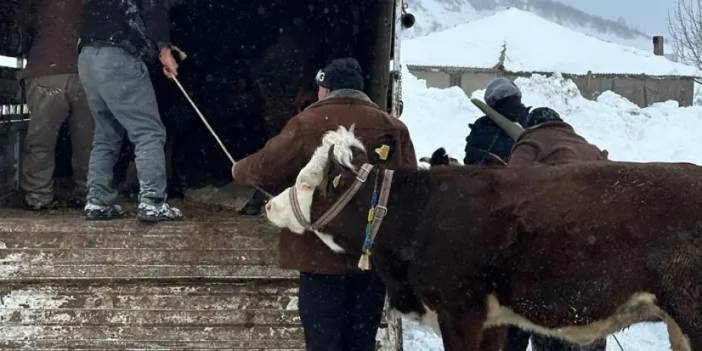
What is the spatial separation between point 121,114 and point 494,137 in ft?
8.42

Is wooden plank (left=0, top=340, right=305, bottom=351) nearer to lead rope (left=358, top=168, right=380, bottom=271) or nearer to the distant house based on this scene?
lead rope (left=358, top=168, right=380, bottom=271)

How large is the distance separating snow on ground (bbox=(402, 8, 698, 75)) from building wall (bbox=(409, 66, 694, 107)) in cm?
281

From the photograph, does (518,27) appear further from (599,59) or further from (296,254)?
(296,254)

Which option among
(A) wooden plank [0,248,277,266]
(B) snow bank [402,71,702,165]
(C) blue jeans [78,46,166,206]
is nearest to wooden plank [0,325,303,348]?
(A) wooden plank [0,248,277,266]

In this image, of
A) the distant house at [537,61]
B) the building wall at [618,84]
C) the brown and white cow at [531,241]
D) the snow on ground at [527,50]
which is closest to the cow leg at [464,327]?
the brown and white cow at [531,241]

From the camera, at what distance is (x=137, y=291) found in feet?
14.5

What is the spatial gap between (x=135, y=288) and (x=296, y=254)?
1.06 metres

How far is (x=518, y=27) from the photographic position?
119ft

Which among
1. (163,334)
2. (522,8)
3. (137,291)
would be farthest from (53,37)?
(522,8)

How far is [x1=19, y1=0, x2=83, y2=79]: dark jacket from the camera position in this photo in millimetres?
5508

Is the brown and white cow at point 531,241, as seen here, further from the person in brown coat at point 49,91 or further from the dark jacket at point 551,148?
the person in brown coat at point 49,91

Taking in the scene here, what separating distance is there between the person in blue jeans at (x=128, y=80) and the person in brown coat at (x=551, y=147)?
206 centimetres

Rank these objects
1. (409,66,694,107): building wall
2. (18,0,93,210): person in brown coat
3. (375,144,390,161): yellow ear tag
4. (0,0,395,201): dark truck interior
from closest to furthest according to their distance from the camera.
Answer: (375,144,390,161): yellow ear tag < (18,0,93,210): person in brown coat < (0,0,395,201): dark truck interior < (409,66,694,107): building wall

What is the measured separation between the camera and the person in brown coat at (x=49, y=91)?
549 centimetres
